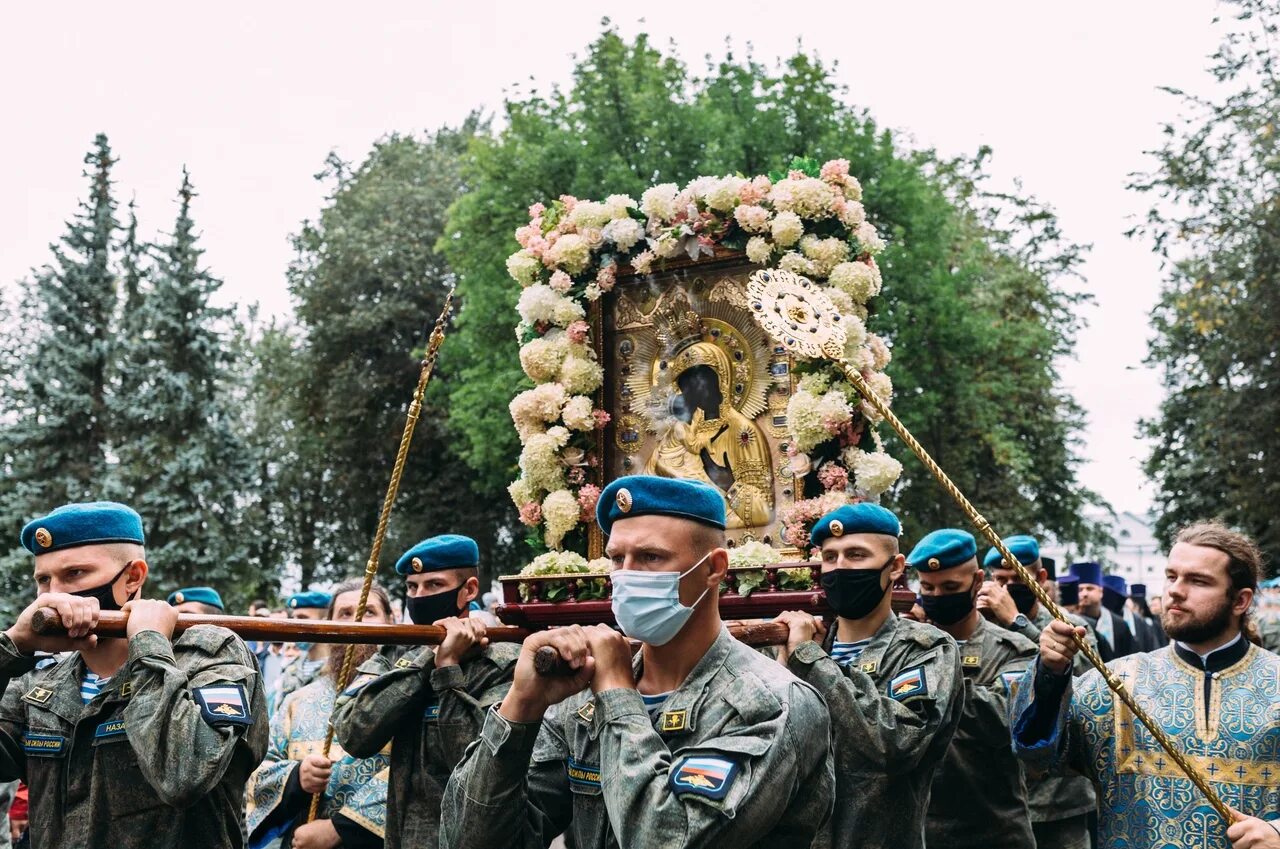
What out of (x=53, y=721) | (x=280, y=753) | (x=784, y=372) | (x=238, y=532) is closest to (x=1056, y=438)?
(x=238, y=532)

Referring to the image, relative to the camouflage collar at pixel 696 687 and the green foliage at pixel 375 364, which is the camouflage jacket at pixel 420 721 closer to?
the camouflage collar at pixel 696 687

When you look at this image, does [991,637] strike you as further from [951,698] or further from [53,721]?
[53,721]

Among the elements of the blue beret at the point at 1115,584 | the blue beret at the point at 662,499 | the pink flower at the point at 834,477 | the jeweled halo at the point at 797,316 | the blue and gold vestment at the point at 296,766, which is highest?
the jeweled halo at the point at 797,316

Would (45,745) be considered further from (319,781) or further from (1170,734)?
(1170,734)

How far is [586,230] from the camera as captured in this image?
9.37 metres

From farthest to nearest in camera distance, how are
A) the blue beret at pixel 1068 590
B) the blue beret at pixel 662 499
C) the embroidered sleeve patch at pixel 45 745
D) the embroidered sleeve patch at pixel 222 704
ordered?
the blue beret at pixel 1068 590 → the embroidered sleeve patch at pixel 45 745 → the embroidered sleeve patch at pixel 222 704 → the blue beret at pixel 662 499

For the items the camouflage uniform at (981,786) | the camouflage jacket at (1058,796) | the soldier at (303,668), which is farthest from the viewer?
the soldier at (303,668)

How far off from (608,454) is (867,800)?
14.2 ft

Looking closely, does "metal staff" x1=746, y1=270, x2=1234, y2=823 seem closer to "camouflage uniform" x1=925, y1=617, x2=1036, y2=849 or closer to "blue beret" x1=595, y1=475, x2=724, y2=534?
"camouflage uniform" x1=925, y1=617, x2=1036, y2=849

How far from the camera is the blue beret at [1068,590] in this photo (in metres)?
11.5

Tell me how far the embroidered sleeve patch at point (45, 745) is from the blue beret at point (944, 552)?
151 inches

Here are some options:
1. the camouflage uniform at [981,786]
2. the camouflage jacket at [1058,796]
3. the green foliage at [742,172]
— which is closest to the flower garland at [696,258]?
the camouflage jacket at [1058,796]

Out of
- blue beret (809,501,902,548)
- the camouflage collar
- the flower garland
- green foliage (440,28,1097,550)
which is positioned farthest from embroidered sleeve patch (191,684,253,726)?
green foliage (440,28,1097,550)

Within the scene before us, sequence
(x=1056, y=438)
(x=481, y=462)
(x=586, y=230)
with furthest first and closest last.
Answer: (x=1056, y=438)
(x=481, y=462)
(x=586, y=230)
